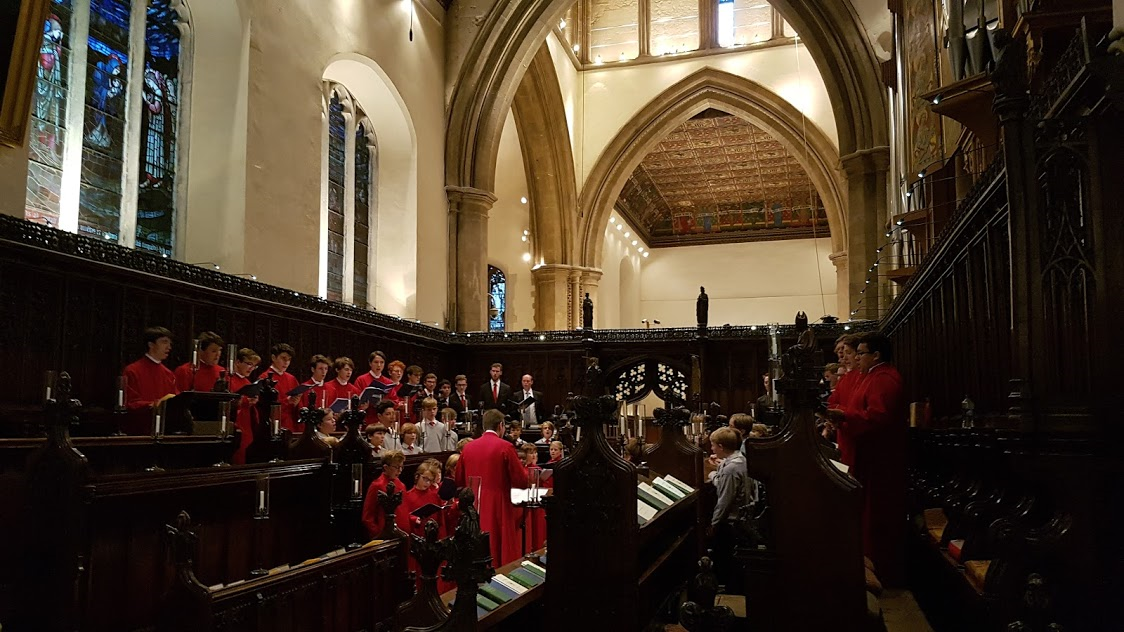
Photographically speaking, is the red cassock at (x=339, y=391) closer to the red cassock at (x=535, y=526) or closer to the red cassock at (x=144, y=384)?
the red cassock at (x=144, y=384)

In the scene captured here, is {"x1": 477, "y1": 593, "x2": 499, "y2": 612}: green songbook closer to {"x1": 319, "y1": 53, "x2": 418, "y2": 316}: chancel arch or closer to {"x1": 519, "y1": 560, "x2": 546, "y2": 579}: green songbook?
{"x1": 519, "y1": 560, "x2": 546, "y2": 579}: green songbook

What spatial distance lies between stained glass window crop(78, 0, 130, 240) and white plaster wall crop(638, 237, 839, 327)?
22.7m

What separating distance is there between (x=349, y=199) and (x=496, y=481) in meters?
8.63

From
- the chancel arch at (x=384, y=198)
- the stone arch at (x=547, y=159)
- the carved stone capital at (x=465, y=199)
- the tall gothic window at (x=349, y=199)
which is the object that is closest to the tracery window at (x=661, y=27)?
the stone arch at (x=547, y=159)

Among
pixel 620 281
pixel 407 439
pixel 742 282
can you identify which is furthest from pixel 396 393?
pixel 742 282

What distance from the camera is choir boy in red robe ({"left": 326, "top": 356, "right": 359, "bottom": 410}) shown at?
9.62 metres

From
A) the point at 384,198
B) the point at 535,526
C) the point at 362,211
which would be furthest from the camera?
the point at 384,198

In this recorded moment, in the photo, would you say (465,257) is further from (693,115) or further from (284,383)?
(693,115)

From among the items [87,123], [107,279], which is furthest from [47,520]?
[87,123]

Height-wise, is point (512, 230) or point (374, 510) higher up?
point (512, 230)

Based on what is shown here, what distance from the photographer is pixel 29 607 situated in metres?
3.96

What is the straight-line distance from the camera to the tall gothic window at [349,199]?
14.0m

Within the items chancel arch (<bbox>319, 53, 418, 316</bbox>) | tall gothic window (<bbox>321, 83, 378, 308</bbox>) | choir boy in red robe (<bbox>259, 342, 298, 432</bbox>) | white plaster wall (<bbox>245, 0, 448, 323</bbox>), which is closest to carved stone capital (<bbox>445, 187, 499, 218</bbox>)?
white plaster wall (<bbox>245, 0, 448, 323</bbox>)

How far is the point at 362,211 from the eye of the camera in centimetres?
1498
